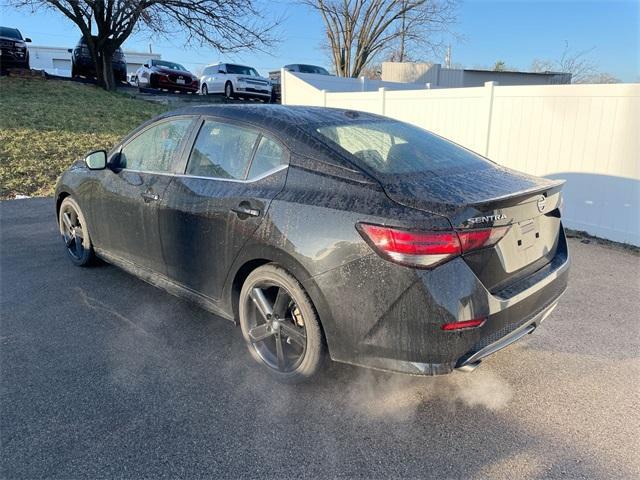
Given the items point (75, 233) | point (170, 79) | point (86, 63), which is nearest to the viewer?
point (75, 233)

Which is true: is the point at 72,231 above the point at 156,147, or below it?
below

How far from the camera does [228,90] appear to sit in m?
20.0

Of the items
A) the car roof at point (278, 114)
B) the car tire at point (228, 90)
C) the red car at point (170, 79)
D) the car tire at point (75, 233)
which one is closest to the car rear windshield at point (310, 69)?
the car tire at point (228, 90)

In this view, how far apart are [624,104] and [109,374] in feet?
20.2

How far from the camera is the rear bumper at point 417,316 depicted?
89.6 inches

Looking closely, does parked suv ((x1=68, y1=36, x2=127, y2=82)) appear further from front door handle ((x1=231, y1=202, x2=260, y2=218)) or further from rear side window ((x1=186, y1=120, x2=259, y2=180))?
front door handle ((x1=231, y1=202, x2=260, y2=218))

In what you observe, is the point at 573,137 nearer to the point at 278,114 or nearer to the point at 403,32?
the point at 278,114

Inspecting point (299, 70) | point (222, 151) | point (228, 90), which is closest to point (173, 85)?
point (228, 90)

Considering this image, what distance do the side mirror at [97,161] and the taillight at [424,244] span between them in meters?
2.89

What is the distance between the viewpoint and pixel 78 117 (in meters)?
12.9

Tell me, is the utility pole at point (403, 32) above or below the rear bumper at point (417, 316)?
above

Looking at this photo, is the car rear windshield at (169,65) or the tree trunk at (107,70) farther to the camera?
the car rear windshield at (169,65)

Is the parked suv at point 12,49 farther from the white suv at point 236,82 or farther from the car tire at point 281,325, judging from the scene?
the car tire at point 281,325

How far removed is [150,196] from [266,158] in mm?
1138
